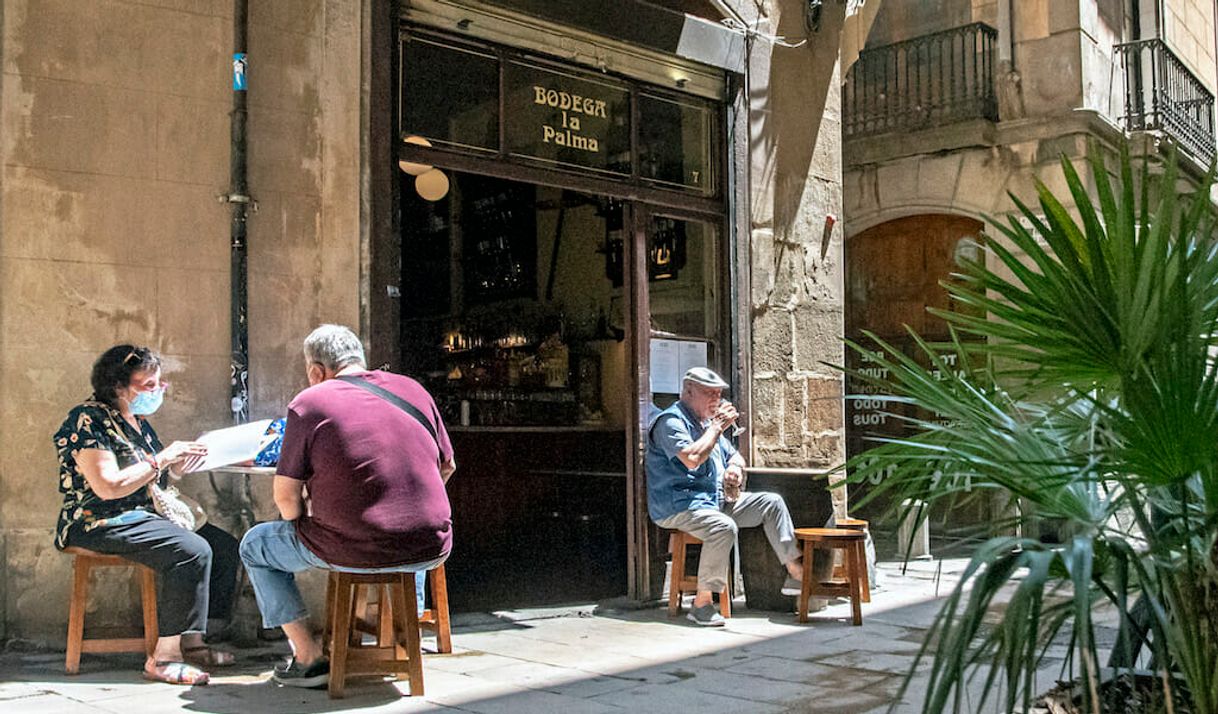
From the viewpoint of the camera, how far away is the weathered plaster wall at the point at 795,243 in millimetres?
7961

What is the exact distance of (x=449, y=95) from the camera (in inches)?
250

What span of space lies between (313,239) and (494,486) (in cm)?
330

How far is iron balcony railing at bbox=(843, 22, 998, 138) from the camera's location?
13.2 meters

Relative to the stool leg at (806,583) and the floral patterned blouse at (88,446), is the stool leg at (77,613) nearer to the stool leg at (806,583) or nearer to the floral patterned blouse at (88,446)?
the floral patterned blouse at (88,446)

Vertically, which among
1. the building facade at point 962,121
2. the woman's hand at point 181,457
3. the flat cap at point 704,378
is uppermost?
the building facade at point 962,121

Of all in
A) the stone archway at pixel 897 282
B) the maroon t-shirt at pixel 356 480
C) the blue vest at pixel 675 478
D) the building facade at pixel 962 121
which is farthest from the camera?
the stone archway at pixel 897 282

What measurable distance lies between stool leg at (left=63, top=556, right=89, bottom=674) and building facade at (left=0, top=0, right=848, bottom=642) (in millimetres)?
413

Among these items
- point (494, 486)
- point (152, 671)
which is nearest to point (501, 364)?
point (494, 486)

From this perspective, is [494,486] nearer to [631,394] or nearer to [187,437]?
[631,394]

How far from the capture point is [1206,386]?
2420 millimetres

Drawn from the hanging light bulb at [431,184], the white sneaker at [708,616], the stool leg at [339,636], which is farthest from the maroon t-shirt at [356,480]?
the hanging light bulb at [431,184]

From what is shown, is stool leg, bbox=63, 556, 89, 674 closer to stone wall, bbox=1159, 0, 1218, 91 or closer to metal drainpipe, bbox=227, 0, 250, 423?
metal drainpipe, bbox=227, 0, 250, 423

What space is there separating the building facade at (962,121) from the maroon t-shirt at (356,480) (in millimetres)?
8813

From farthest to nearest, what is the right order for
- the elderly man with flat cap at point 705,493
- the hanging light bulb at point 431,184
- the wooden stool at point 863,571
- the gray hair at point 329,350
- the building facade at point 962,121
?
1. the building facade at point 962,121
2. the hanging light bulb at point 431,184
3. the wooden stool at point 863,571
4. the elderly man with flat cap at point 705,493
5. the gray hair at point 329,350
